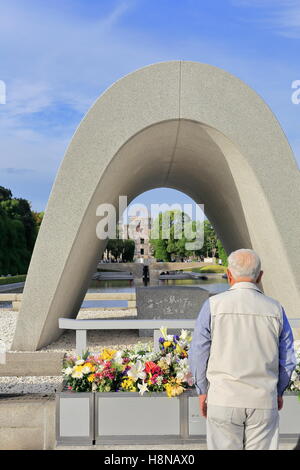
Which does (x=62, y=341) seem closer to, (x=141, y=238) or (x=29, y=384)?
(x=29, y=384)

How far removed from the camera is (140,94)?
810 centimetres

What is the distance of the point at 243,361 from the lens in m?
2.89

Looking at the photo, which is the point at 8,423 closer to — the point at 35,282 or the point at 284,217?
the point at 35,282

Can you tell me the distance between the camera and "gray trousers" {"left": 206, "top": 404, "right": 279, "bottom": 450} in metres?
2.87

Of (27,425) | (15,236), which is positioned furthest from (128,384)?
(15,236)

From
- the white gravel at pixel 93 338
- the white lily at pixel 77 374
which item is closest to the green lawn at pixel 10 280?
the white gravel at pixel 93 338

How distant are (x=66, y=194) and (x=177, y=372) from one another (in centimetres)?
422

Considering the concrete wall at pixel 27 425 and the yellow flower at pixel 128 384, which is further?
the concrete wall at pixel 27 425

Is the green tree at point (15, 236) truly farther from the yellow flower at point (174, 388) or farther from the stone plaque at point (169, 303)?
the yellow flower at point (174, 388)

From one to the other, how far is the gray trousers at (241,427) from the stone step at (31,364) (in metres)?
5.63

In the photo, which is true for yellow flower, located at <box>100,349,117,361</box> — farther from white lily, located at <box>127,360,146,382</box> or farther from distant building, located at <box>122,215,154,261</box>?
distant building, located at <box>122,215,154,261</box>

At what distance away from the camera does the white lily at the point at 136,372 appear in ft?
15.1

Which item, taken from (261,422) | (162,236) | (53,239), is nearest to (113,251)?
(162,236)
